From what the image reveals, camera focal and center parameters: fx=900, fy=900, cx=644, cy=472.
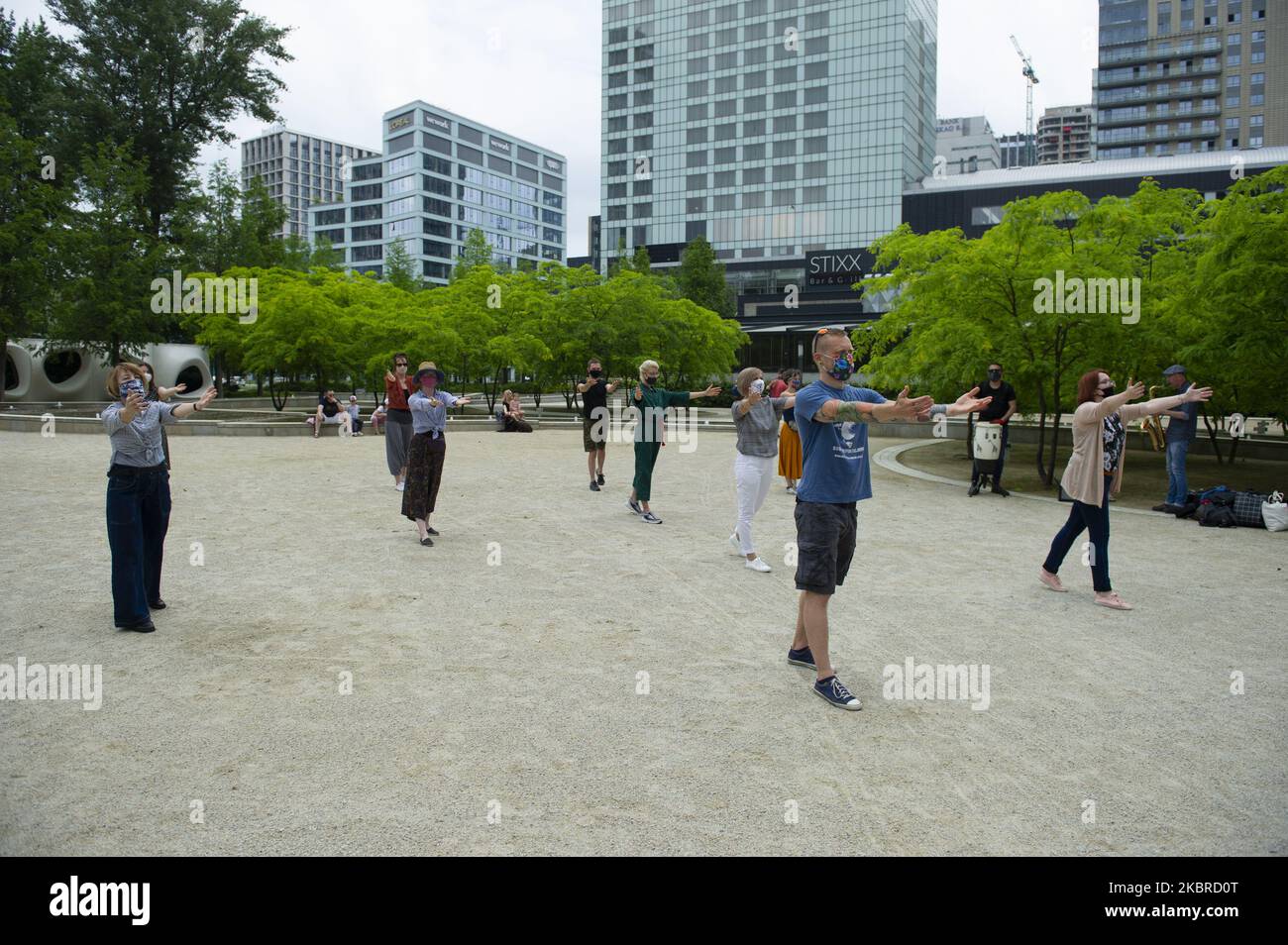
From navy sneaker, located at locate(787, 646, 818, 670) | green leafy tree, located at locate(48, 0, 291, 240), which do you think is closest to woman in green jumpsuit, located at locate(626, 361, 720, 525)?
navy sneaker, located at locate(787, 646, 818, 670)

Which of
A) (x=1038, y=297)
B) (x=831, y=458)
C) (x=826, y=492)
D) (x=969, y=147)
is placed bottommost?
(x=826, y=492)

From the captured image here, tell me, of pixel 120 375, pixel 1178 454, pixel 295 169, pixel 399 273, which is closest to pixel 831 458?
pixel 120 375

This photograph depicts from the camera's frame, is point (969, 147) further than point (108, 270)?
Yes

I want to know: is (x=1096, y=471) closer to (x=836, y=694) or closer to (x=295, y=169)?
(x=836, y=694)

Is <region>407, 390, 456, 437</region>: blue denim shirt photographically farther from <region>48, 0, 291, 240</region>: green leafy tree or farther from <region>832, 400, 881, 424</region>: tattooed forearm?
<region>48, 0, 291, 240</region>: green leafy tree

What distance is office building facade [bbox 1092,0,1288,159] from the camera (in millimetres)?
113625

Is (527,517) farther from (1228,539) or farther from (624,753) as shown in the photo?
(1228,539)

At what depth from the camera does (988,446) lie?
14.0 meters

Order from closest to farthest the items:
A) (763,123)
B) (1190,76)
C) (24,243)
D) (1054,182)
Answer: (24,243), (1054,182), (763,123), (1190,76)

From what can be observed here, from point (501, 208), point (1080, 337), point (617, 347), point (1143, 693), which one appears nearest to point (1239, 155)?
point (617, 347)

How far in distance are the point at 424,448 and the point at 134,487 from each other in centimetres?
355

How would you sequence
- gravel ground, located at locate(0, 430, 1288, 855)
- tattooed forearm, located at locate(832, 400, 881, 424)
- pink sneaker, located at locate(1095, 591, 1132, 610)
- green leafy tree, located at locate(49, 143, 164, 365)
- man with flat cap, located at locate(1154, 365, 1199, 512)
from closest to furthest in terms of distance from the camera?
gravel ground, located at locate(0, 430, 1288, 855)
tattooed forearm, located at locate(832, 400, 881, 424)
pink sneaker, located at locate(1095, 591, 1132, 610)
man with flat cap, located at locate(1154, 365, 1199, 512)
green leafy tree, located at locate(49, 143, 164, 365)

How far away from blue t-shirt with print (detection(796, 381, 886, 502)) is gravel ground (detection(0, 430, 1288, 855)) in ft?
3.87

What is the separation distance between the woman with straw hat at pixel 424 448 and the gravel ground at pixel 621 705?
438 mm
